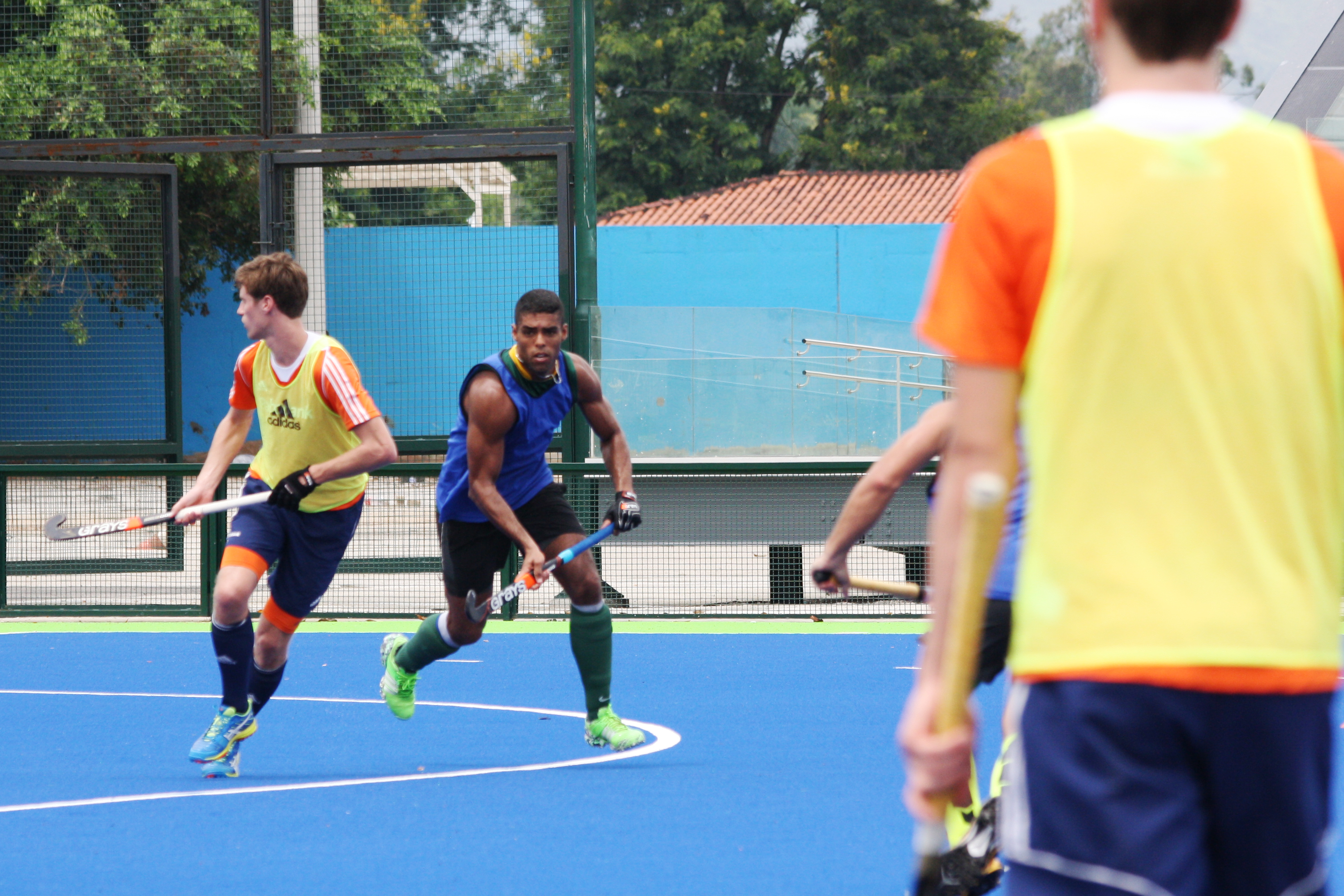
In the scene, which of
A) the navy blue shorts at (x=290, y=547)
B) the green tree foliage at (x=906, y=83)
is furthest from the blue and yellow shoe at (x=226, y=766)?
the green tree foliage at (x=906, y=83)

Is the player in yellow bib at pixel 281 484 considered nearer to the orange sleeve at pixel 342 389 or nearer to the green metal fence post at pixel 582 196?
the orange sleeve at pixel 342 389

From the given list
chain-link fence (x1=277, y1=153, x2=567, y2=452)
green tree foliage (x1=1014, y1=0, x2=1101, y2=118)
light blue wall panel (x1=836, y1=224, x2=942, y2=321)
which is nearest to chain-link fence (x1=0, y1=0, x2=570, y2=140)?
chain-link fence (x1=277, y1=153, x2=567, y2=452)

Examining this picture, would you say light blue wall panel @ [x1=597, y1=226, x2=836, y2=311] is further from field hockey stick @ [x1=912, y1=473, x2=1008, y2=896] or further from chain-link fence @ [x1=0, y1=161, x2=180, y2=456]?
field hockey stick @ [x1=912, y1=473, x2=1008, y2=896]

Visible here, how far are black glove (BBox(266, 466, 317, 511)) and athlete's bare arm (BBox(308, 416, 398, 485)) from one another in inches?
0.8

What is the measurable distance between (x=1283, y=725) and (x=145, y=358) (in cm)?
1141

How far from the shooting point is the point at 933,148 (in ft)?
134

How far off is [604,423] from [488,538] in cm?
69

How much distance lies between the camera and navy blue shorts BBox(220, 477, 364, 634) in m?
5.97

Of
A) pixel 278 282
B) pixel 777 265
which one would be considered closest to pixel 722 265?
pixel 777 265

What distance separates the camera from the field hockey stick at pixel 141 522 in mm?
5855

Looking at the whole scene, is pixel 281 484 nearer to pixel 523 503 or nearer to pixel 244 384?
pixel 244 384

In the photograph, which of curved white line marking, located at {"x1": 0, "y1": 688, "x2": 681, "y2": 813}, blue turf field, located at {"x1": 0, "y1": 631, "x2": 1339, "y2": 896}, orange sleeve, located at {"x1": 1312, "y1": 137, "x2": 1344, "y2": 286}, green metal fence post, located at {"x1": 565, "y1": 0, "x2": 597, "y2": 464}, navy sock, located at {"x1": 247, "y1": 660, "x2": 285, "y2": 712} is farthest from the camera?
green metal fence post, located at {"x1": 565, "y1": 0, "x2": 597, "y2": 464}

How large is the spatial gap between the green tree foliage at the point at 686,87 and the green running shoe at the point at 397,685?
110ft

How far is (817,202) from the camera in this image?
35.6 m
